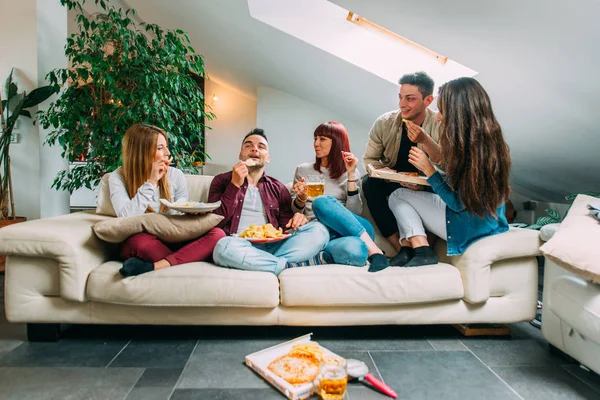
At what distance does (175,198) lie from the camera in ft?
7.35

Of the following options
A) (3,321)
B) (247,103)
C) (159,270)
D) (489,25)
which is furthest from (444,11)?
(247,103)

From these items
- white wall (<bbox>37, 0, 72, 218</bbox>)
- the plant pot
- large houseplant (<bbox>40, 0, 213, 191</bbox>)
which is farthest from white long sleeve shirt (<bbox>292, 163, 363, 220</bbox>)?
white wall (<bbox>37, 0, 72, 218</bbox>)

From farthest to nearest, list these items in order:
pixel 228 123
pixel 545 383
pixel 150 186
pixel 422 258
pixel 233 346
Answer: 1. pixel 228 123
2. pixel 150 186
3. pixel 422 258
4. pixel 233 346
5. pixel 545 383

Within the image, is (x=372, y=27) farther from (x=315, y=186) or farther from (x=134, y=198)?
(x=134, y=198)

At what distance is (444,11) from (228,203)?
1.59 meters

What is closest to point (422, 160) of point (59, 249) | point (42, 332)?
point (59, 249)

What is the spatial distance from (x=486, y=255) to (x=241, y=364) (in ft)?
3.75

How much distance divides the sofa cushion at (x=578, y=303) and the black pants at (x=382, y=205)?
0.80 m

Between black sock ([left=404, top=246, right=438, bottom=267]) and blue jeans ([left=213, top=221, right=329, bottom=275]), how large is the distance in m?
0.41

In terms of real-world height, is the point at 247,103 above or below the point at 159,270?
above

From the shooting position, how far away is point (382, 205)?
2.21m

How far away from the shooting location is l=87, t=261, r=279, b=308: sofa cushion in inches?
66.9

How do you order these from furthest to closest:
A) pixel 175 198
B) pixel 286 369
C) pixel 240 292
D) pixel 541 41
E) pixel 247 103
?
pixel 247 103 → pixel 175 198 → pixel 541 41 → pixel 240 292 → pixel 286 369

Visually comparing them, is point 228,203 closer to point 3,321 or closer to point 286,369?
point 286,369
